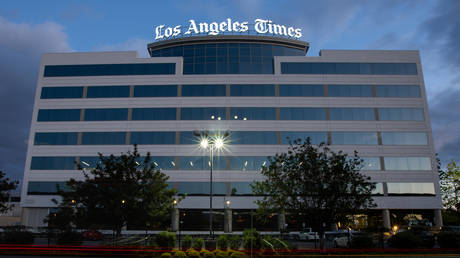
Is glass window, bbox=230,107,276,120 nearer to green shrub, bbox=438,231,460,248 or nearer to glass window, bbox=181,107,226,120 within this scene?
glass window, bbox=181,107,226,120

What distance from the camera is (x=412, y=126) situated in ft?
166

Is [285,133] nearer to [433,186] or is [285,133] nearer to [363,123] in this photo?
[363,123]

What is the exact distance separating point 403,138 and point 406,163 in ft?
11.8

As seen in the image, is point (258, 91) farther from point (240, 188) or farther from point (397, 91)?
point (397, 91)

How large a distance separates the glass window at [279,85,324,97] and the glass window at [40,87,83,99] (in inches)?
1183

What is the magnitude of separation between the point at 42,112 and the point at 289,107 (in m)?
36.4

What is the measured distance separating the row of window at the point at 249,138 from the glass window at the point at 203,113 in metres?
Result: 2.35

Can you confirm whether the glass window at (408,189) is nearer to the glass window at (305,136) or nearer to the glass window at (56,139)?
the glass window at (305,136)

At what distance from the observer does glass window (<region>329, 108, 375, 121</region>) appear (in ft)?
166

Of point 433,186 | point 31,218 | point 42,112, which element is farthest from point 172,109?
point 433,186

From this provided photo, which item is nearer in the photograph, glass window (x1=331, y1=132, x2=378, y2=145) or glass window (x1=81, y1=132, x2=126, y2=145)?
glass window (x1=331, y1=132, x2=378, y2=145)

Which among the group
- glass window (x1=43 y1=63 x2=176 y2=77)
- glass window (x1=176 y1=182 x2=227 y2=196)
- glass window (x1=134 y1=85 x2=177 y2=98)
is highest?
glass window (x1=43 y1=63 x2=176 y2=77)

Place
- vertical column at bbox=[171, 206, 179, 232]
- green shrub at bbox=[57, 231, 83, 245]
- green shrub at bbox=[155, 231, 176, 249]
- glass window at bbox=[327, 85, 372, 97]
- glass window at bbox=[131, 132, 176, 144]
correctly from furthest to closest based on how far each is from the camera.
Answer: glass window at bbox=[327, 85, 372, 97] < glass window at bbox=[131, 132, 176, 144] < vertical column at bbox=[171, 206, 179, 232] < green shrub at bbox=[57, 231, 83, 245] < green shrub at bbox=[155, 231, 176, 249]

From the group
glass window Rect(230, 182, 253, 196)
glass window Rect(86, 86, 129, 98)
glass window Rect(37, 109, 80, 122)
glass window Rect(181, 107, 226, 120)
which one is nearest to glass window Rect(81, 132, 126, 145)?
glass window Rect(37, 109, 80, 122)
